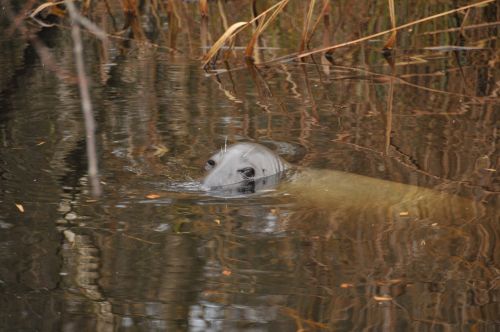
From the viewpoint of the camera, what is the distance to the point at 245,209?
507cm

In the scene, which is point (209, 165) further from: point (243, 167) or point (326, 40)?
point (326, 40)

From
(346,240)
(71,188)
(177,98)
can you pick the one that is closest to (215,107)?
(177,98)

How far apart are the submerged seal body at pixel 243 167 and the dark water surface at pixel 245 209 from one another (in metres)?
0.13

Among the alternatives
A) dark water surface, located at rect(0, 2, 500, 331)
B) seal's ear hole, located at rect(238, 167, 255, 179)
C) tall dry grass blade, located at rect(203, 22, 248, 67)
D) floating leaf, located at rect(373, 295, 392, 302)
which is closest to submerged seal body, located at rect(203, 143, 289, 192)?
seal's ear hole, located at rect(238, 167, 255, 179)

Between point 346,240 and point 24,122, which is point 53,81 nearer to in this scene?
point 24,122

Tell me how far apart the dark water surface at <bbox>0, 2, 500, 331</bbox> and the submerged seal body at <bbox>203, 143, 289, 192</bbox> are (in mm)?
128

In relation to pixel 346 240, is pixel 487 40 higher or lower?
higher

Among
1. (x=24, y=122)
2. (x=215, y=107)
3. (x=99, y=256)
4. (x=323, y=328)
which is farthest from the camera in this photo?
(x=215, y=107)

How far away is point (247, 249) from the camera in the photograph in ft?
14.6

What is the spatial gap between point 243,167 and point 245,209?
2.02 feet

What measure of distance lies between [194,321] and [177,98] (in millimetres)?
3975

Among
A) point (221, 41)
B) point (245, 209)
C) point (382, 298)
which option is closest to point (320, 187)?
point (245, 209)

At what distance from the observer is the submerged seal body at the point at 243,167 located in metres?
5.54

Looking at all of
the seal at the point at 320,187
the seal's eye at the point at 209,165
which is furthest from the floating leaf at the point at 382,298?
the seal's eye at the point at 209,165
